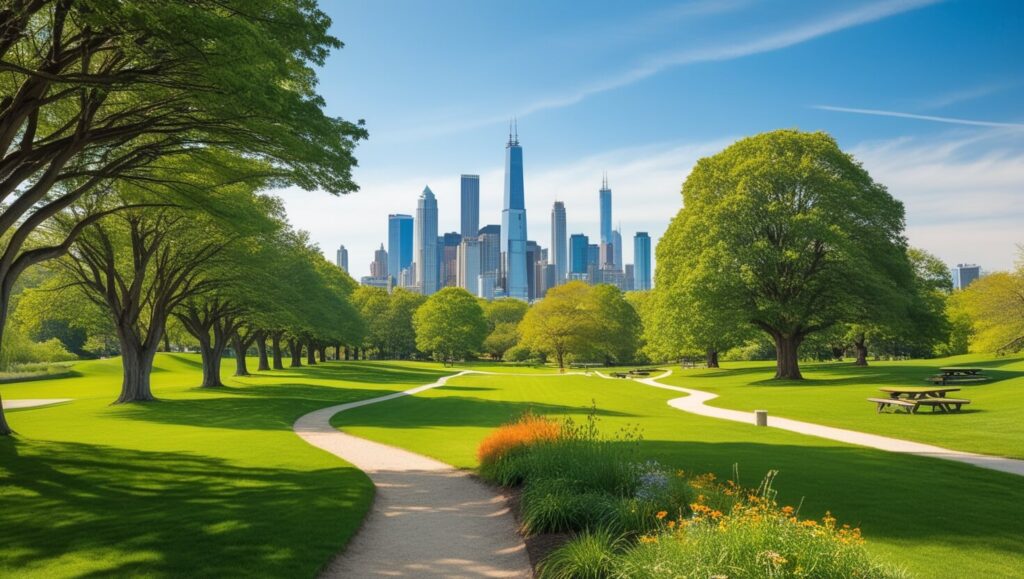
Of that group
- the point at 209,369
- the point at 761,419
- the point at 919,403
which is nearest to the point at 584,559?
the point at 761,419

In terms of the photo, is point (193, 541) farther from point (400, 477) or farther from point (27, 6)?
point (27, 6)

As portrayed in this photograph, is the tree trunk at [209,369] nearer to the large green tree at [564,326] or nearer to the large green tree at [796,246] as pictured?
the large green tree at [796,246]

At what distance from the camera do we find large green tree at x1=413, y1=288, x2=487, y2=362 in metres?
85.8

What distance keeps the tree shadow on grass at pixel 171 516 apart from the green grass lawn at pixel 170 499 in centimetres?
2

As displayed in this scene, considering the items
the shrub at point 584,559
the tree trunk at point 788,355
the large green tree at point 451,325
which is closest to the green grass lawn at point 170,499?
the shrub at point 584,559

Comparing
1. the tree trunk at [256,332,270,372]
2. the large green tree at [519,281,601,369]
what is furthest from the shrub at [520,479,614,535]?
the large green tree at [519,281,601,369]

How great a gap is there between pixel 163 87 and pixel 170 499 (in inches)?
309

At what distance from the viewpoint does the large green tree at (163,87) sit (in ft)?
33.5

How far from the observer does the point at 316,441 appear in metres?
19.2

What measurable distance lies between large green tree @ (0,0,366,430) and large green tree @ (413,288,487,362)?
67.6m

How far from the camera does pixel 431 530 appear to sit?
31.3 ft

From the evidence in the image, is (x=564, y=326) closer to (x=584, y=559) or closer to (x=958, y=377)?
(x=958, y=377)

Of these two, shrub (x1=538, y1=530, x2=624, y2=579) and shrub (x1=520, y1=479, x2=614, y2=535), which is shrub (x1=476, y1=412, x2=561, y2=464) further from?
shrub (x1=538, y1=530, x2=624, y2=579)

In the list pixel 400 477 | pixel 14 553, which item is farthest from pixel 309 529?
pixel 400 477
